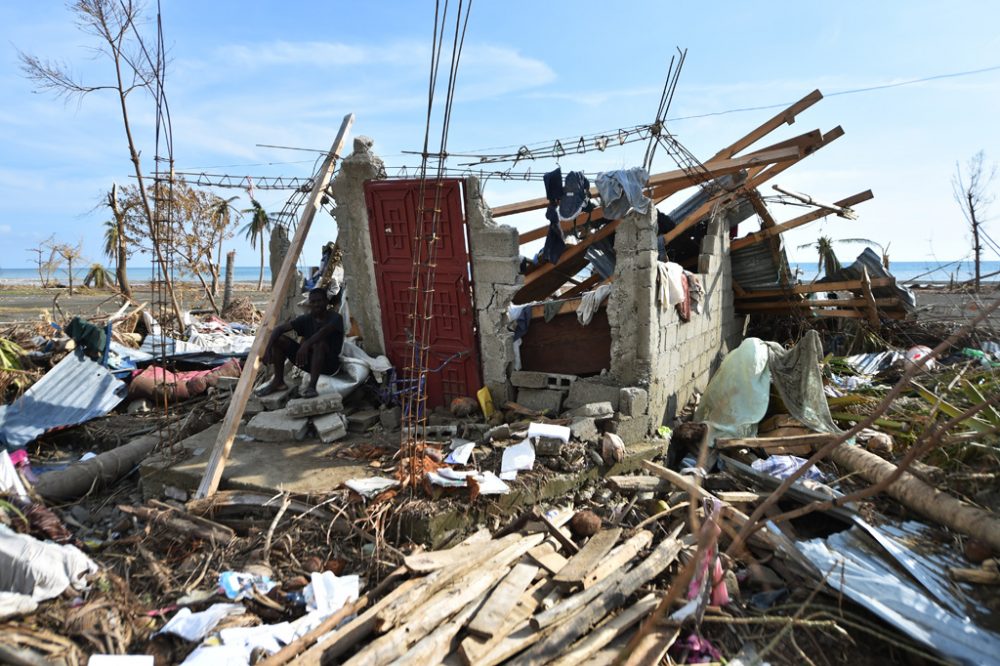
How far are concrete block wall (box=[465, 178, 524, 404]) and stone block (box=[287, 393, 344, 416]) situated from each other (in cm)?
191

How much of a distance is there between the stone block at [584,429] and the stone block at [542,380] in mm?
847

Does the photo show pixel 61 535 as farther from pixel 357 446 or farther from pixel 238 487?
pixel 357 446

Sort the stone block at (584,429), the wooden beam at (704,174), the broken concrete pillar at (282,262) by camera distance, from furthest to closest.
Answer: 1. the wooden beam at (704,174)
2. the broken concrete pillar at (282,262)
3. the stone block at (584,429)

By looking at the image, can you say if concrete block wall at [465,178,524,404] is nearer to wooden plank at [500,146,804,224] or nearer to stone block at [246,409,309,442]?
wooden plank at [500,146,804,224]

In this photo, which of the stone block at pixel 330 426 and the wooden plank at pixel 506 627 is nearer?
the wooden plank at pixel 506 627

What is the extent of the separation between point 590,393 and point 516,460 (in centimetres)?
159

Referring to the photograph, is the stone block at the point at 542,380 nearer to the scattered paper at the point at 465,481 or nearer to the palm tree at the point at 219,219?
the scattered paper at the point at 465,481

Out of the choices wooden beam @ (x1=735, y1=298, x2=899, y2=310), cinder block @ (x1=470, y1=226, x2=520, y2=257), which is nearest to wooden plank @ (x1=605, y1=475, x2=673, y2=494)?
cinder block @ (x1=470, y1=226, x2=520, y2=257)

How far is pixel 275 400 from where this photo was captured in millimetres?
7465

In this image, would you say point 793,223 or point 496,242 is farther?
point 793,223

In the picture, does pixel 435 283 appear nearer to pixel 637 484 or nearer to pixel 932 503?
pixel 637 484

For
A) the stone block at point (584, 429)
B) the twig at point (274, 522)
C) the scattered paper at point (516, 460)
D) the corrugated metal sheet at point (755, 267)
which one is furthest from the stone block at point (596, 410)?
the corrugated metal sheet at point (755, 267)

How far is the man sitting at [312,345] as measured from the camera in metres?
7.37

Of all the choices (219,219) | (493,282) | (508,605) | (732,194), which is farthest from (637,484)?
(219,219)
